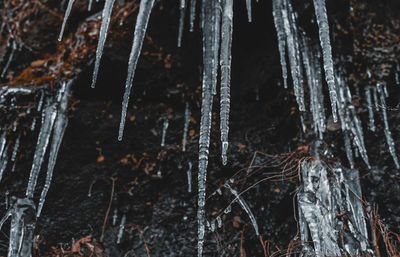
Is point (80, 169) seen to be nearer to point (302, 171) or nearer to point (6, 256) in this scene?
point (6, 256)

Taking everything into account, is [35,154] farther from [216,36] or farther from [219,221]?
[216,36]

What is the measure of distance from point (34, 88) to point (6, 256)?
3.38 ft

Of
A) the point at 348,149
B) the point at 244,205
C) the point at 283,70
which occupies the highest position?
the point at 283,70

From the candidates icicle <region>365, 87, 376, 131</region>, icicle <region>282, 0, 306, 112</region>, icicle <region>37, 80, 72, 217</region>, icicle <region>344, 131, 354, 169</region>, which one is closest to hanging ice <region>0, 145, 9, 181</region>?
icicle <region>37, 80, 72, 217</region>

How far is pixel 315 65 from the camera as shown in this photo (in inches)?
98.3

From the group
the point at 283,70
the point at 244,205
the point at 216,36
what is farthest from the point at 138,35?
the point at 244,205

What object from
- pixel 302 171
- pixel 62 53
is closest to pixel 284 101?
pixel 302 171

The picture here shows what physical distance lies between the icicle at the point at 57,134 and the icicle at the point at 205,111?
3.36ft

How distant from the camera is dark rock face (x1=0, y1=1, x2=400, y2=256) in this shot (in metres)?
2.26

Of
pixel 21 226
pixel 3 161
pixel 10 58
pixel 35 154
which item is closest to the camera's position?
pixel 21 226

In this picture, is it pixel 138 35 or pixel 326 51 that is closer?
pixel 326 51

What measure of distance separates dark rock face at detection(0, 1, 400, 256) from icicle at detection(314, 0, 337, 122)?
729 mm

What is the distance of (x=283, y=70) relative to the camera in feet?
6.31

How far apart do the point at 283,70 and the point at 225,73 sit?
34 centimetres
